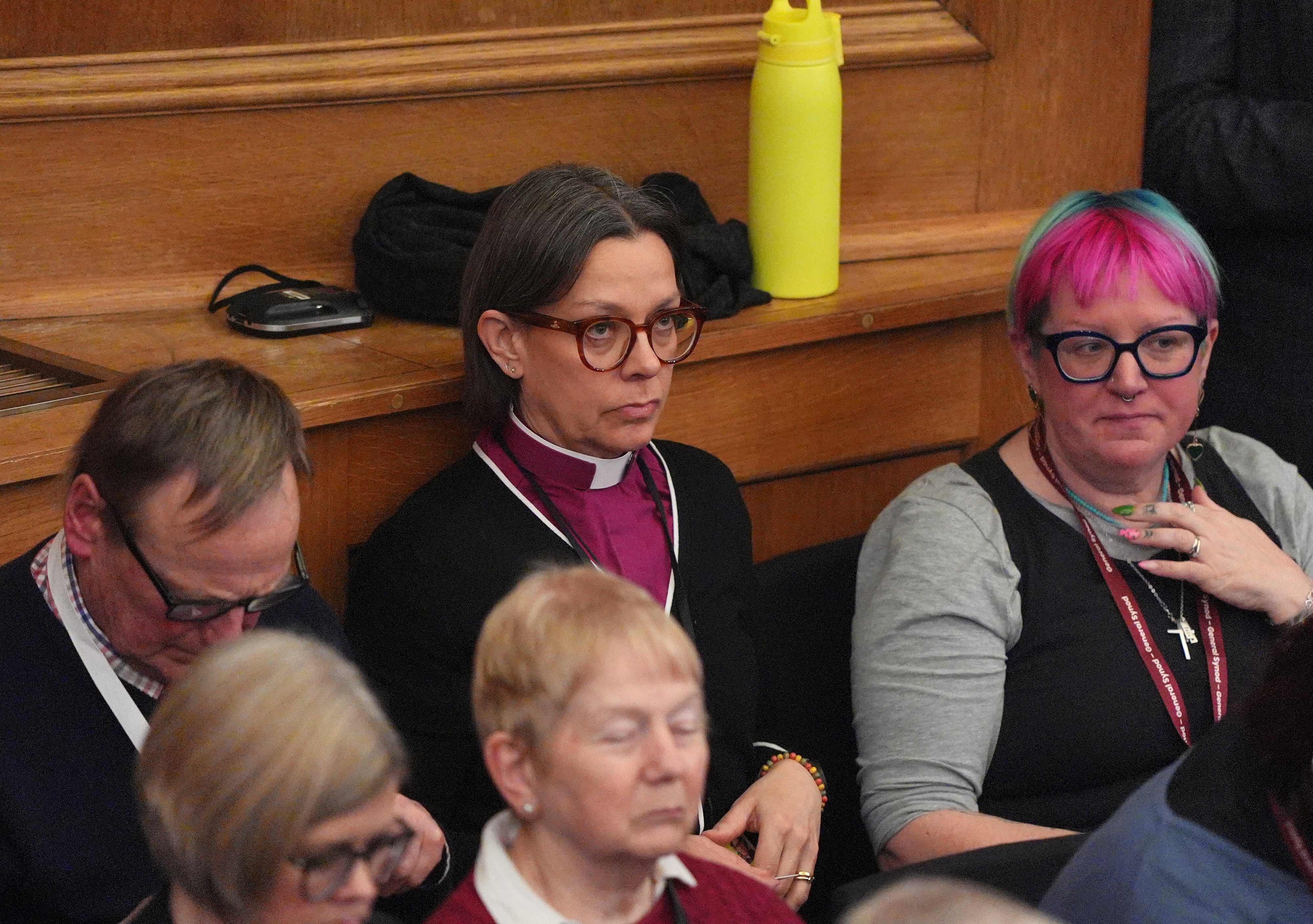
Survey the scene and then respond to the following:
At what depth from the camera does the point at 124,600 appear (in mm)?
1432

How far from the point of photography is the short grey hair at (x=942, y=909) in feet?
2.63

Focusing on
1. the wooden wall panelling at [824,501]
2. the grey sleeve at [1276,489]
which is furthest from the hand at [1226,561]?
the wooden wall panelling at [824,501]

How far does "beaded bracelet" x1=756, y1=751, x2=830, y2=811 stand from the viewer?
1.91 metres

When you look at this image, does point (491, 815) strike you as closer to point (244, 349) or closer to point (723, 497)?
point (723, 497)

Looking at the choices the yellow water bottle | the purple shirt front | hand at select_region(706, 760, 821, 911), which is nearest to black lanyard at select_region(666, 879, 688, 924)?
hand at select_region(706, 760, 821, 911)

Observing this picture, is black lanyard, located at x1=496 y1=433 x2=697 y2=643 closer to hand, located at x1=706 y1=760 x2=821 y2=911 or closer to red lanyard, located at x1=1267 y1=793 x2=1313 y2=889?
hand, located at x1=706 y1=760 x2=821 y2=911

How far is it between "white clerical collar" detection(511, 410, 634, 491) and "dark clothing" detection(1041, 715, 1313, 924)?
0.82 meters

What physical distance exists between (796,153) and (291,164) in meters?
0.72

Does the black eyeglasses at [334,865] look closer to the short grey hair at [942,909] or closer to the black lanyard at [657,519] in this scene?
the short grey hair at [942,909]

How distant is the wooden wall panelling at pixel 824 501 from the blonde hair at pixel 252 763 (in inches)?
50.2

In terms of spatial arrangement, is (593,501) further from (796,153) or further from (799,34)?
(799,34)

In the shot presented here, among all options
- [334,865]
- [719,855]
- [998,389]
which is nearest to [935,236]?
[998,389]

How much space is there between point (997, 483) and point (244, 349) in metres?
0.98

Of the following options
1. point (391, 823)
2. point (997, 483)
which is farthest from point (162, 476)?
point (997, 483)
